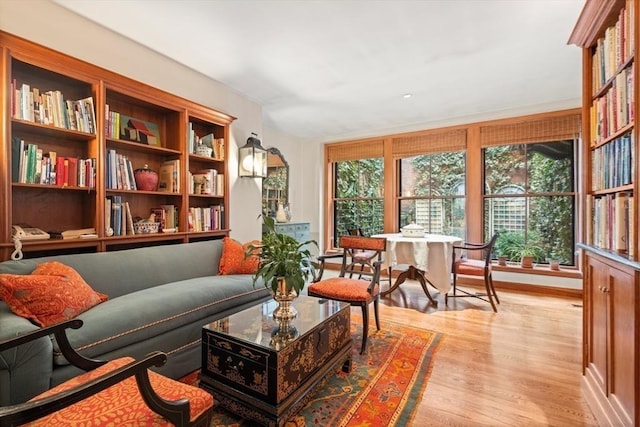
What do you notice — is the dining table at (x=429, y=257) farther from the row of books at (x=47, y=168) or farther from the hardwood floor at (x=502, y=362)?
the row of books at (x=47, y=168)

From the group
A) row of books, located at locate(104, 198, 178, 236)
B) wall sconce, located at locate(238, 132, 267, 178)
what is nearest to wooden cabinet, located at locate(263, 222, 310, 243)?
wall sconce, located at locate(238, 132, 267, 178)

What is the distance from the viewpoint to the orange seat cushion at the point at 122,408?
3.24ft

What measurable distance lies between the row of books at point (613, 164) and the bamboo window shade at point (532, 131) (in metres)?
2.71

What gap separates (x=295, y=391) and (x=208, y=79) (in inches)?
129

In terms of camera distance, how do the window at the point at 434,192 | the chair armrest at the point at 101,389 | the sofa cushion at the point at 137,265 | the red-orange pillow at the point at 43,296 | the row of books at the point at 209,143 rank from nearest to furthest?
the chair armrest at the point at 101,389 → the red-orange pillow at the point at 43,296 → the sofa cushion at the point at 137,265 → the row of books at the point at 209,143 → the window at the point at 434,192

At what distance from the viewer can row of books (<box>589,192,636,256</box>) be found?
145 cm

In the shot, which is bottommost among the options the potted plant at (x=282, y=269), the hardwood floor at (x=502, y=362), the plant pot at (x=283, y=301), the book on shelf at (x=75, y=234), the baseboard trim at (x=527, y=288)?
the hardwood floor at (x=502, y=362)

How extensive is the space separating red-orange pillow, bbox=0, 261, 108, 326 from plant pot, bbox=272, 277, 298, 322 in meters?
1.14

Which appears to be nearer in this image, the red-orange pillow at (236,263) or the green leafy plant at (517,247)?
the red-orange pillow at (236,263)

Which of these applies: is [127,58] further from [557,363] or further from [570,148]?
[570,148]

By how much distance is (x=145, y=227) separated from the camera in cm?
284

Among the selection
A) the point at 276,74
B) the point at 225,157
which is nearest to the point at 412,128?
the point at 276,74

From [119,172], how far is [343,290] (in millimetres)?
2164

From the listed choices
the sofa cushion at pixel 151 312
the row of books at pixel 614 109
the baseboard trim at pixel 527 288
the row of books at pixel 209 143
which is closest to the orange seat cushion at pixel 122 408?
the sofa cushion at pixel 151 312
